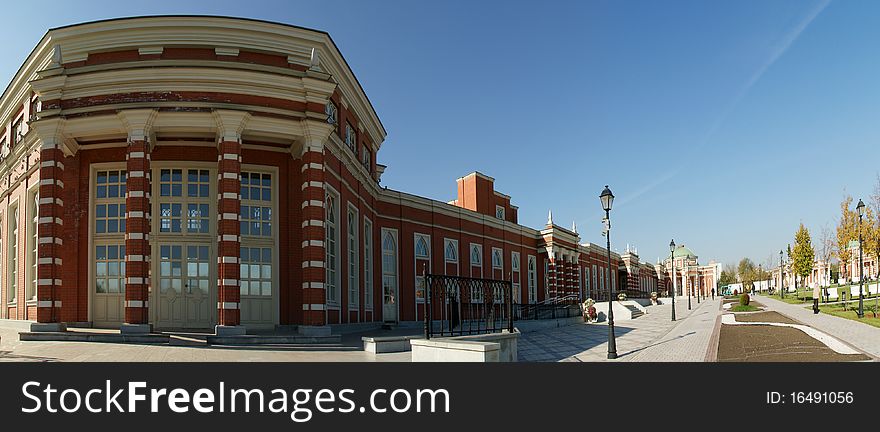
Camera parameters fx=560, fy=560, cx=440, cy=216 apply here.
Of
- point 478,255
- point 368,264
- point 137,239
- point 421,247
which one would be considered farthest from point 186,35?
point 478,255

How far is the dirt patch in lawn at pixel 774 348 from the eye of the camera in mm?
14594

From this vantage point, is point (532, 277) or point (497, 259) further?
point (532, 277)

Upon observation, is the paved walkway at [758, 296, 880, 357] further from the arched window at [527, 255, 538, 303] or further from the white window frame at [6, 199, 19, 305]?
the white window frame at [6, 199, 19, 305]

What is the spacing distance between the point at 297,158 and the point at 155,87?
481 cm

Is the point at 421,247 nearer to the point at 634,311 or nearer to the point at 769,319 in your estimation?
the point at 769,319

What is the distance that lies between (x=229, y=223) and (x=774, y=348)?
55.5ft

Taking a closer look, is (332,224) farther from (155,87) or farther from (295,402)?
(295,402)

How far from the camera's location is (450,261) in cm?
3509

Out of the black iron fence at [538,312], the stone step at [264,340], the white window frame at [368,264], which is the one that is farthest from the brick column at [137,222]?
the black iron fence at [538,312]

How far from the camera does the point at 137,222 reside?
16.2m

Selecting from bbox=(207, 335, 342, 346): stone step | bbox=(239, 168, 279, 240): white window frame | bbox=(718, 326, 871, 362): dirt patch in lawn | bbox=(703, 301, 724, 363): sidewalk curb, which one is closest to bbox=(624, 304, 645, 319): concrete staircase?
bbox=(703, 301, 724, 363): sidewalk curb

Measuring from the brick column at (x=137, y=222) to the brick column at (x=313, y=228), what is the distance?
14.7ft

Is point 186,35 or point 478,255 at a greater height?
point 186,35

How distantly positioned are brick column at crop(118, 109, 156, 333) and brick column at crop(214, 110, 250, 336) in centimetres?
201
